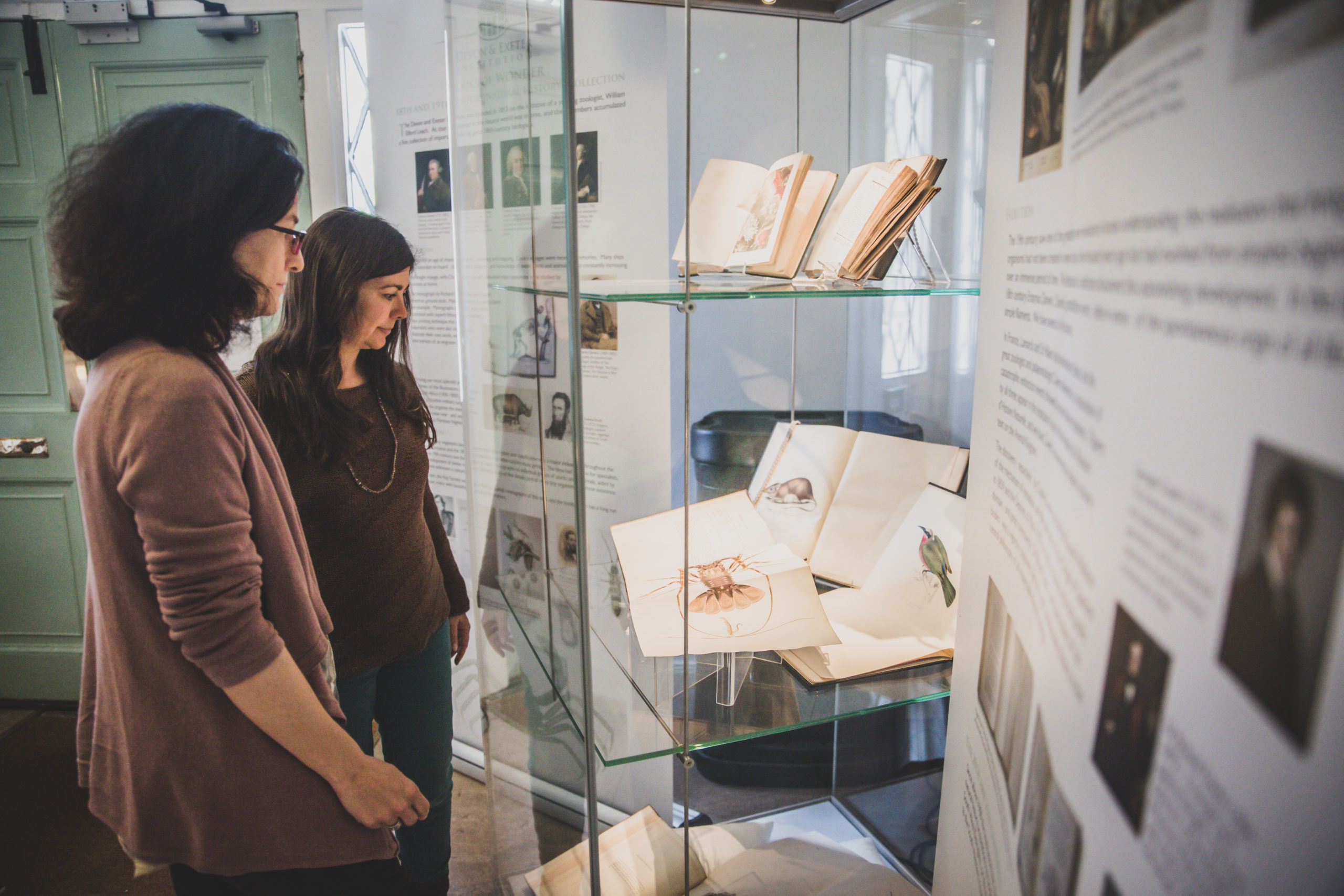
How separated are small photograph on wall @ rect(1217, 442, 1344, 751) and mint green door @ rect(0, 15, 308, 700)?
3.04 m

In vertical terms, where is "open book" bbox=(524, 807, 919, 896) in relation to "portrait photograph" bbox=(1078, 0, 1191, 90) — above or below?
below

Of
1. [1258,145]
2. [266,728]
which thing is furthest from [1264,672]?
[266,728]

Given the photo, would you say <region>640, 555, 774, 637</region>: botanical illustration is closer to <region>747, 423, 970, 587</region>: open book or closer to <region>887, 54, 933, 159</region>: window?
<region>747, 423, 970, 587</region>: open book

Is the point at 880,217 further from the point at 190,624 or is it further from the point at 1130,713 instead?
the point at 190,624

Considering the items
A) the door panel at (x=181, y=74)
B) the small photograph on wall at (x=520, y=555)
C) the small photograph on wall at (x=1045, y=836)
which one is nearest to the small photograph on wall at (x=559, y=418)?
the small photograph on wall at (x=520, y=555)

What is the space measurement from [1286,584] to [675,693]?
94 cm

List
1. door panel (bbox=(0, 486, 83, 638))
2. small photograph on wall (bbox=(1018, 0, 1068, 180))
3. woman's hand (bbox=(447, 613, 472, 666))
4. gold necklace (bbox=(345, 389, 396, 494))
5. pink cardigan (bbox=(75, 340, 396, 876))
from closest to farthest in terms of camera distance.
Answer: small photograph on wall (bbox=(1018, 0, 1068, 180)), pink cardigan (bbox=(75, 340, 396, 876)), gold necklace (bbox=(345, 389, 396, 494)), woman's hand (bbox=(447, 613, 472, 666)), door panel (bbox=(0, 486, 83, 638))

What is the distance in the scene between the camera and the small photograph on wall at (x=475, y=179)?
4.78 feet

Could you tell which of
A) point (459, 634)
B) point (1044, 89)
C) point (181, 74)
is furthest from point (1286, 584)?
point (181, 74)

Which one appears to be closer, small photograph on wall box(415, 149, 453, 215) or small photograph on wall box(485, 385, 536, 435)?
small photograph on wall box(485, 385, 536, 435)

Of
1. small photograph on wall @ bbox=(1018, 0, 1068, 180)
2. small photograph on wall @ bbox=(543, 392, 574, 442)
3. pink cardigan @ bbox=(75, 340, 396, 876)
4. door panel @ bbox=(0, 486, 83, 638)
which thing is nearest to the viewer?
small photograph on wall @ bbox=(1018, 0, 1068, 180)

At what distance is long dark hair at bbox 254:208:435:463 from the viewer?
146 cm

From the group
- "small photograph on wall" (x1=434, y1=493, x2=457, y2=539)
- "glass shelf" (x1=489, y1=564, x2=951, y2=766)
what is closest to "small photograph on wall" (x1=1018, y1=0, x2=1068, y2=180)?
"glass shelf" (x1=489, y1=564, x2=951, y2=766)

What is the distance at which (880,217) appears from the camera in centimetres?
121
